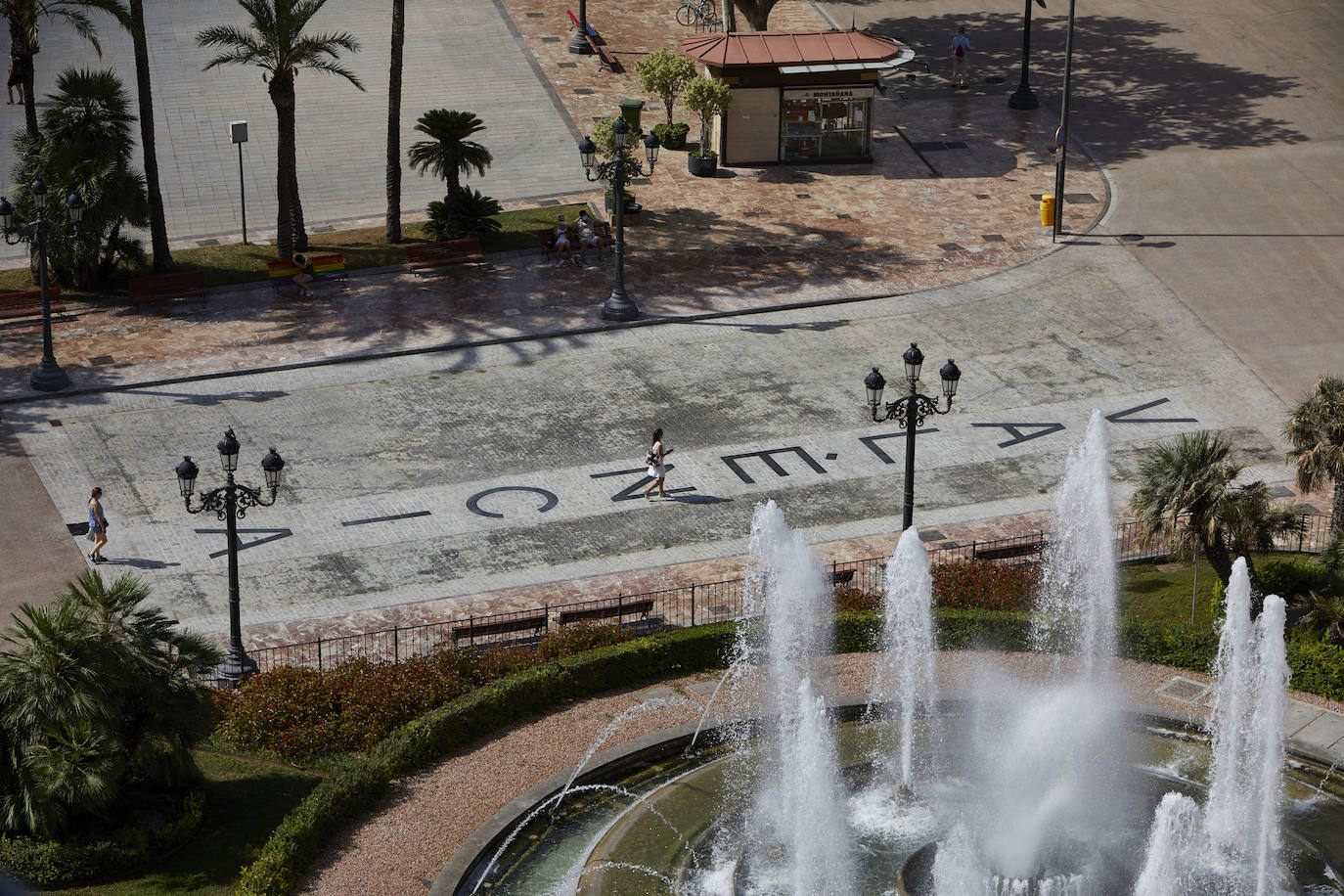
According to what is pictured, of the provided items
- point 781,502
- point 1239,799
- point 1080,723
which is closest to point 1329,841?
point 1239,799

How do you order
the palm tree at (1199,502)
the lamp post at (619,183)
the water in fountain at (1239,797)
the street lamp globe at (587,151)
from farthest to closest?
the street lamp globe at (587,151)
the lamp post at (619,183)
the palm tree at (1199,502)
the water in fountain at (1239,797)

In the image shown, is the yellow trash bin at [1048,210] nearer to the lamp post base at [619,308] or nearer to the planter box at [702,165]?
the planter box at [702,165]

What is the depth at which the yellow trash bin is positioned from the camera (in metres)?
41.7

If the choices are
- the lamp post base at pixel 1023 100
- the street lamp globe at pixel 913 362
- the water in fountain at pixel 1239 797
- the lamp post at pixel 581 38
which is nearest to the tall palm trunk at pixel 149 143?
the lamp post at pixel 581 38

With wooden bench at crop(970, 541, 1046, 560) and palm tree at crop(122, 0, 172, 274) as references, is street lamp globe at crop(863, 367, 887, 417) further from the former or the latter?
palm tree at crop(122, 0, 172, 274)

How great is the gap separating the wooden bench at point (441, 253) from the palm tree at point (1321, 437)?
19.4m

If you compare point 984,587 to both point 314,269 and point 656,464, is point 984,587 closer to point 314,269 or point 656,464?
point 656,464

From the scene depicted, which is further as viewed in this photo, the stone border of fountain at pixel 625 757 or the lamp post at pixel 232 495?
the lamp post at pixel 232 495

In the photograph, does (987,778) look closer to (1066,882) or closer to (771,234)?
(1066,882)

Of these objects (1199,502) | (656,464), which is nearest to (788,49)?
(656,464)

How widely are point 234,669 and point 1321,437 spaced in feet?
52.6

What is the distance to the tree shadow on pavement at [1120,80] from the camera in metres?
47.2

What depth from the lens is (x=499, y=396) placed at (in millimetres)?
34625

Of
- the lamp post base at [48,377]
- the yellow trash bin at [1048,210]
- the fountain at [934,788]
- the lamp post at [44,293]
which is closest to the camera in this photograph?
the fountain at [934,788]
